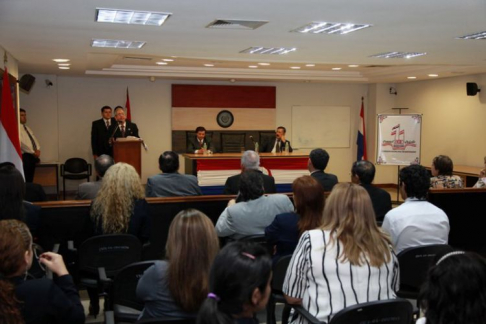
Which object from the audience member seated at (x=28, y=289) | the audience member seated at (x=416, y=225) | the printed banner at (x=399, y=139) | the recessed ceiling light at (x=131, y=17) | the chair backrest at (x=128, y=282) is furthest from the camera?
the printed banner at (x=399, y=139)

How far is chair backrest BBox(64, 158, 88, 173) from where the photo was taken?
10.1 meters

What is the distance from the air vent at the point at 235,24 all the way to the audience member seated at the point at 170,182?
1.35 metres

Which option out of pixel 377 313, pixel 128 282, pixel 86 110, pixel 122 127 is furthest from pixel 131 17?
pixel 86 110

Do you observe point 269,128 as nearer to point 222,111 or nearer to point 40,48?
point 222,111

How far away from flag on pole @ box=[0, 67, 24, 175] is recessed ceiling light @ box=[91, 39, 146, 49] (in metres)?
1.16

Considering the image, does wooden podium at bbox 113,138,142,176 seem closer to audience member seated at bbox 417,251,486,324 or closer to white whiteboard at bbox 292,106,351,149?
white whiteboard at bbox 292,106,351,149

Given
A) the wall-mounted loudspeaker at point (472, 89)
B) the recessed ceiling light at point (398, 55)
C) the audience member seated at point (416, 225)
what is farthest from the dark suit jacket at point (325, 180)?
the wall-mounted loudspeaker at point (472, 89)

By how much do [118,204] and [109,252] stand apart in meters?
0.39

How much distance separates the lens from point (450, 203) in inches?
225

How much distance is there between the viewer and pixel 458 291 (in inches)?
58.5

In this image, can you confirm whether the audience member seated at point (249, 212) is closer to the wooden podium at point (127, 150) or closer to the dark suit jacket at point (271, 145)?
the wooden podium at point (127, 150)

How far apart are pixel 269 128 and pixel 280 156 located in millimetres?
3430

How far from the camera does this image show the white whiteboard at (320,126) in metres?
12.6

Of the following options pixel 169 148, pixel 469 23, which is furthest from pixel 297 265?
pixel 169 148
